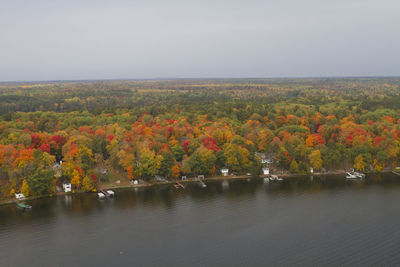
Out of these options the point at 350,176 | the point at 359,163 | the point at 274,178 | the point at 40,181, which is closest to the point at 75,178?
the point at 40,181

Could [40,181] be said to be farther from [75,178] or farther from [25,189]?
[75,178]

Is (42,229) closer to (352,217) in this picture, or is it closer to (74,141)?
(74,141)

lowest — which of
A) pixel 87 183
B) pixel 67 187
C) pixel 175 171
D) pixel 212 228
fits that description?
pixel 212 228

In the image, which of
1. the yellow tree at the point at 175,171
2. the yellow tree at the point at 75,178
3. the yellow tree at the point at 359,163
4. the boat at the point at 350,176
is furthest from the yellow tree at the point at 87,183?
the yellow tree at the point at 359,163

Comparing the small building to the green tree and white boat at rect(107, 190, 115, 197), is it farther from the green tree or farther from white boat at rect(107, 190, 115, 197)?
white boat at rect(107, 190, 115, 197)

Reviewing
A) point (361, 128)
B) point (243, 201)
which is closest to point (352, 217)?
point (243, 201)

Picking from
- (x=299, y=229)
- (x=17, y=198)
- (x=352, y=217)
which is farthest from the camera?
(x=17, y=198)

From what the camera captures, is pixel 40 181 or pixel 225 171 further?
pixel 225 171

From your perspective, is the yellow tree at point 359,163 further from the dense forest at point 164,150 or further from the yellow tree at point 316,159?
the yellow tree at point 316,159
